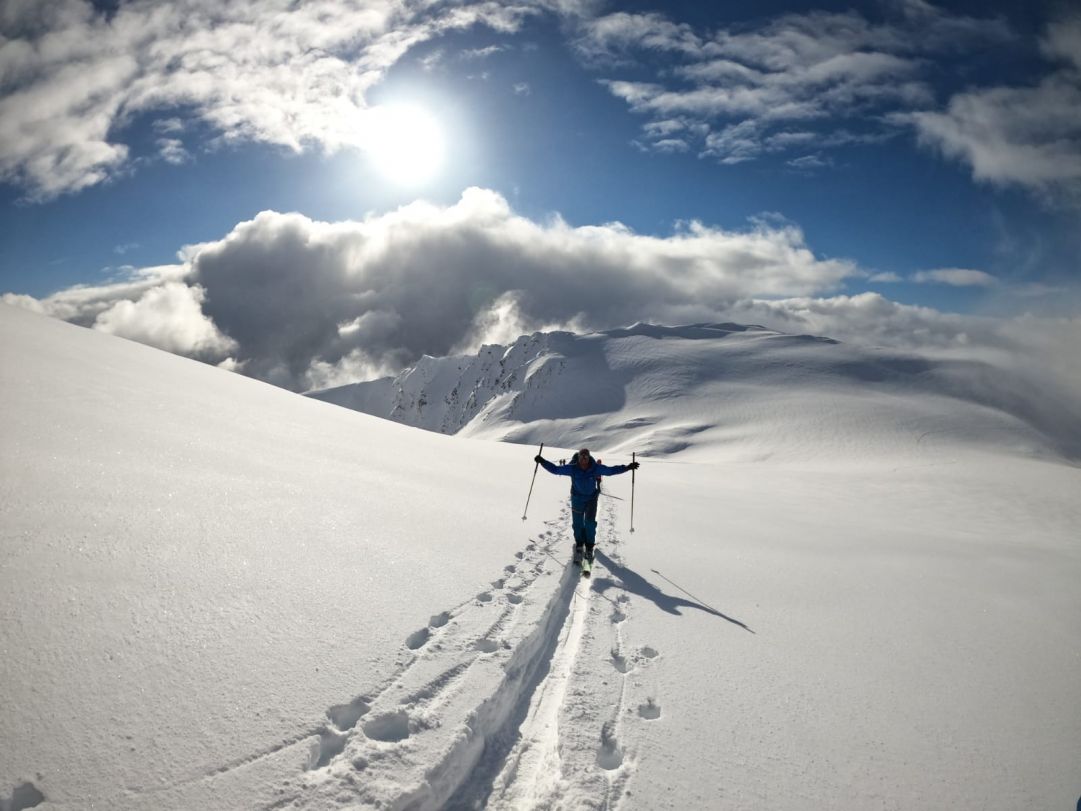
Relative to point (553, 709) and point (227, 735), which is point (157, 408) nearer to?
point (227, 735)

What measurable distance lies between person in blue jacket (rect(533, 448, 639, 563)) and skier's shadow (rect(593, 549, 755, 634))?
0.62 meters

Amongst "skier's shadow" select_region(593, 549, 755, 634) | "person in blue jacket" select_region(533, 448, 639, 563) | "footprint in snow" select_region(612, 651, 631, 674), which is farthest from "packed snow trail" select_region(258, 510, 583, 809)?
"person in blue jacket" select_region(533, 448, 639, 563)

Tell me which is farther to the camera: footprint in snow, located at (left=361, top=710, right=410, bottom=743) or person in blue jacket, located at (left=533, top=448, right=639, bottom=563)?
person in blue jacket, located at (left=533, top=448, right=639, bottom=563)

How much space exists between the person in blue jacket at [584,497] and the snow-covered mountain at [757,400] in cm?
6514

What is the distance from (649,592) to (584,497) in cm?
224

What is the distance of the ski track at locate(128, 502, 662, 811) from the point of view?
323 centimetres

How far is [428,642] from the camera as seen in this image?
16.7 ft

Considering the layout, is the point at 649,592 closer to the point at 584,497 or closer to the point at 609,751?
the point at 584,497

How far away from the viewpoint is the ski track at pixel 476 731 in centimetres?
323

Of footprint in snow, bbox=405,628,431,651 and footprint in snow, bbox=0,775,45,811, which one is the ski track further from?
footprint in snow, bbox=0,775,45,811

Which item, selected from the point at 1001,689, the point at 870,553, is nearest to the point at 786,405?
the point at 870,553

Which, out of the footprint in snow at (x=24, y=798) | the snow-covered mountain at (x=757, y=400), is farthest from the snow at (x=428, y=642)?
the snow-covered mountain at (x=757, y=400)

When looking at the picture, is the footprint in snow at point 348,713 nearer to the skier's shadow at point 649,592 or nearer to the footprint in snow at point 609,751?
the footprint in snow at point 609,751

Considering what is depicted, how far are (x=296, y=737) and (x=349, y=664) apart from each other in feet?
3.03
